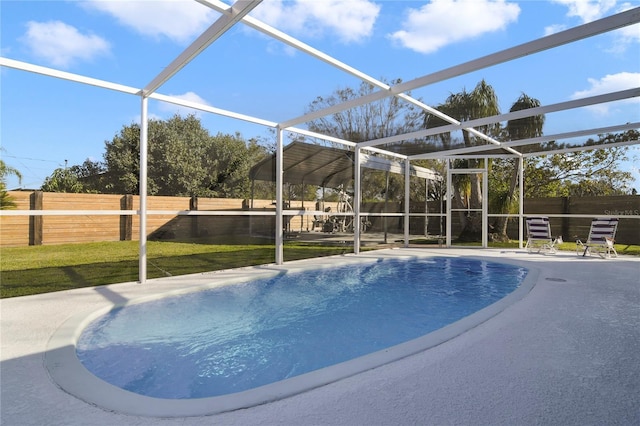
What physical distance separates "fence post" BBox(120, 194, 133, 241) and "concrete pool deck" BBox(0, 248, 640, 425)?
1653 millimetres

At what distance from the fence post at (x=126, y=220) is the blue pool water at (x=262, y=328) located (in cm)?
150

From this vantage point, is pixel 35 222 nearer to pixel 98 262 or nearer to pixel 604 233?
pixel 98 262

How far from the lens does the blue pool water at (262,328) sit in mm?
2520

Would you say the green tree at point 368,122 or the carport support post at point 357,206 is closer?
the green tree at point 368,122

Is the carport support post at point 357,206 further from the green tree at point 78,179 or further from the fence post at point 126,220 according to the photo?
the green tree at point 78,179

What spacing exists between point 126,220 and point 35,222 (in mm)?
1056

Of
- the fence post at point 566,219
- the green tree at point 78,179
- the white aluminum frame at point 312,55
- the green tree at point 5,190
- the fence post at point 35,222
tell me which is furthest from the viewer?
the fence post at point 566,219

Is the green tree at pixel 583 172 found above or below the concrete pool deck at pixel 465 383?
above


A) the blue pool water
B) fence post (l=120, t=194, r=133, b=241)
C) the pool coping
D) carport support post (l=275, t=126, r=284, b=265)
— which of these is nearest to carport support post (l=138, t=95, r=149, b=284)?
fence post (l=120, t=194, r=133, b=241)

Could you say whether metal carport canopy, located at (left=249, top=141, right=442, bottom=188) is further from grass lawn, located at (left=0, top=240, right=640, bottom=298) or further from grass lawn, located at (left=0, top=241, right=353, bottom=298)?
grass lawn, located at (left=0, top=241, right=353, bottom=298)

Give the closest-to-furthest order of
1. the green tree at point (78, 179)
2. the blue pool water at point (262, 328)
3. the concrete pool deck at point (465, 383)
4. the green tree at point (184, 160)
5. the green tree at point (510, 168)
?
1. the concrete pool deck at point (465, 383)
2. the blue pool water at point (262, 328)
3. the green tree at point (78, 179)
4. the green tree at point (184, 160)
5. the green tree at point (510, 168)

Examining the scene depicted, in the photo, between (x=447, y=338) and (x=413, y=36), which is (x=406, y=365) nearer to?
(x=447, y=338)

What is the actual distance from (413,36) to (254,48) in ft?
8.27

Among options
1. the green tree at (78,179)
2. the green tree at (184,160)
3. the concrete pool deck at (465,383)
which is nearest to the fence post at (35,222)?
the green tree at (78,179)
